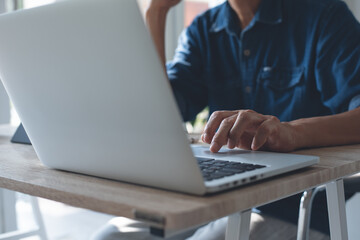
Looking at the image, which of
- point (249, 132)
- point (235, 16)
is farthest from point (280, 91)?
point (249, 132)

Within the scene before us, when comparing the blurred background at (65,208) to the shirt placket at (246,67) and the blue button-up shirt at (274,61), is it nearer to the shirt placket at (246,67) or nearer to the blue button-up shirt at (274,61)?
the blue button-up shirt at (274,61)

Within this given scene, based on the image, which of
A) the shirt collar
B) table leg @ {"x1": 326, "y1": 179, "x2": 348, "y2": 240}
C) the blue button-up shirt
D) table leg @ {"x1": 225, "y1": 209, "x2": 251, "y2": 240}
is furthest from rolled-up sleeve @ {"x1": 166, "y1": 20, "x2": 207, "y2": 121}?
table leg @ {"x1": 225, "y1": 209, "x2": 251, "y2": 240}

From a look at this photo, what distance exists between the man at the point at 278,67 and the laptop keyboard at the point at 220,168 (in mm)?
289

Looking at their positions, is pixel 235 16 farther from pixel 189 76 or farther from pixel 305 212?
pixel 305 212

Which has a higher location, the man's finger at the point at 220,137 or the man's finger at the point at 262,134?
the man's finger at the point at 220,137

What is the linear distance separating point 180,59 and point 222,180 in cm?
116

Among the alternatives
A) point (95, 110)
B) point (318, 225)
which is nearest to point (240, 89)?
point (318, 225)

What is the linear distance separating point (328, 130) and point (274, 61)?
0.58 metres

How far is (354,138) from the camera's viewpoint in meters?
0.91

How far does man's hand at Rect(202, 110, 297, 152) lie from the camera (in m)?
0.71

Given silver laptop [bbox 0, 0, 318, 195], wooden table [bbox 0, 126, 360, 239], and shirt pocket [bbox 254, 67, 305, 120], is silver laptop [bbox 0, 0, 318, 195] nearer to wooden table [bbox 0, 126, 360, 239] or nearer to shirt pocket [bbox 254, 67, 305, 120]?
wooden table [bbox 0, 126, 360, 239]

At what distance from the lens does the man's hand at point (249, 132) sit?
2.35 ft

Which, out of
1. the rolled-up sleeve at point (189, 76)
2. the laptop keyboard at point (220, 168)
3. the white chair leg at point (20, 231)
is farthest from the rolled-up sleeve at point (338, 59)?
the white chair leg at point (20, 231)

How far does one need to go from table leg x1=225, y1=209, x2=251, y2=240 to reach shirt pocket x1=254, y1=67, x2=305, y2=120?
88 cm
